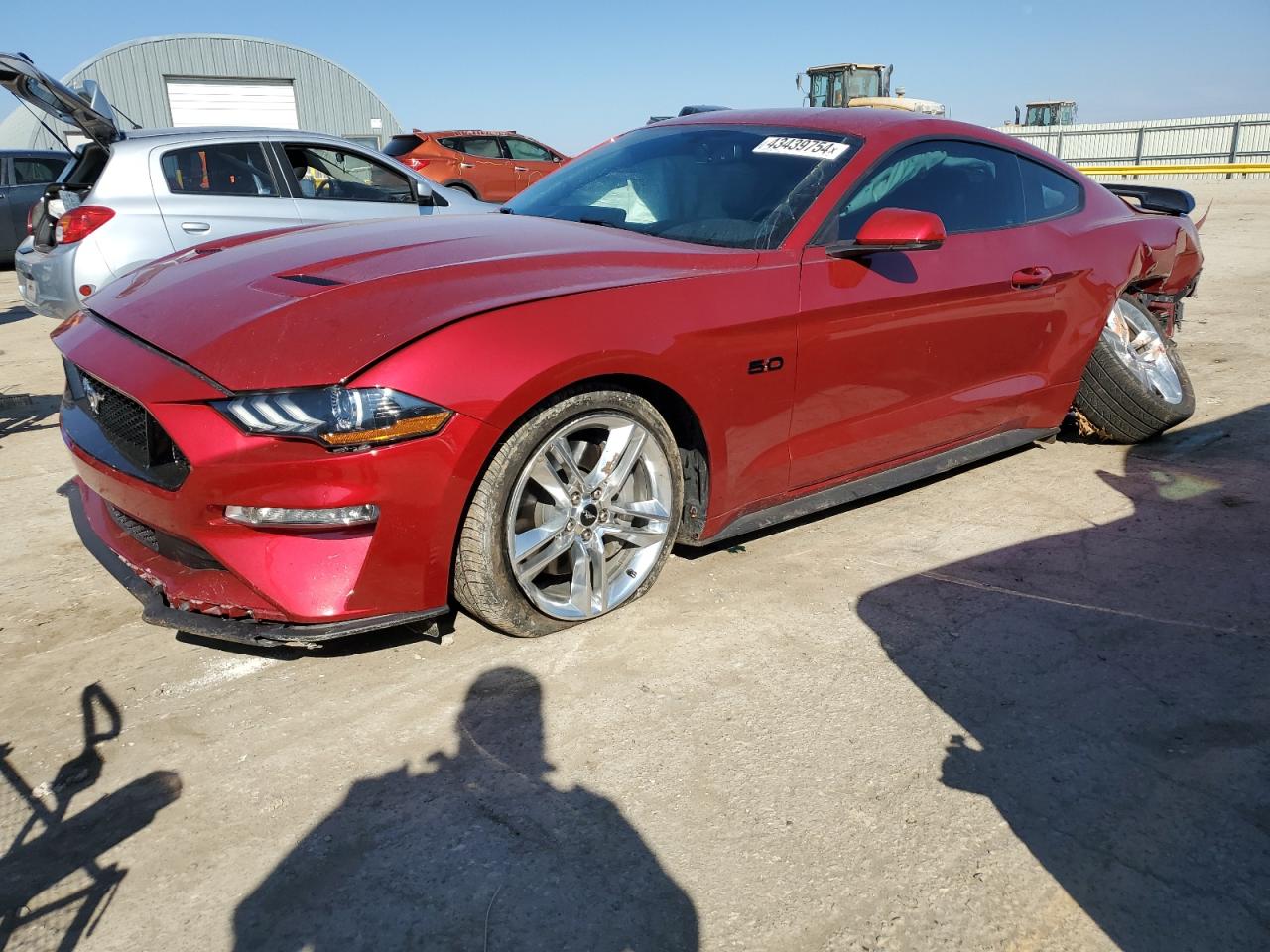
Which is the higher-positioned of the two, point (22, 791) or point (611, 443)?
point (611, 443)

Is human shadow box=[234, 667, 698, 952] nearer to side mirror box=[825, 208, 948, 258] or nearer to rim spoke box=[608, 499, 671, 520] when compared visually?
rim spoke box=[608, 499, 671, 520]

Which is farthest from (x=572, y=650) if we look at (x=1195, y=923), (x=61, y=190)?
(x=61, y=190)

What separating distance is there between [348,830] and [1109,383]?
3837 millimetres

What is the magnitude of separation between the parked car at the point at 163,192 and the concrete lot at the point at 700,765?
3121 mm

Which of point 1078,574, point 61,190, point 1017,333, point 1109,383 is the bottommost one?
point 1078,574

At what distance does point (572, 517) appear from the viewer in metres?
2.84

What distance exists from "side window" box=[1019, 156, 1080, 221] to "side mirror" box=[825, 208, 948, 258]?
1.19 m

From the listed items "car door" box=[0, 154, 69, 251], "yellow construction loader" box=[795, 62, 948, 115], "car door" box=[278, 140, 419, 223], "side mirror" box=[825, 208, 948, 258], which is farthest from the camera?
"yellow construction loader" box=[795, 62, 948, 115]

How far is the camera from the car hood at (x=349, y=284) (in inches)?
94.8

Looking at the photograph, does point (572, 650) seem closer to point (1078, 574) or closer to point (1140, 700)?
point (1140, 700)

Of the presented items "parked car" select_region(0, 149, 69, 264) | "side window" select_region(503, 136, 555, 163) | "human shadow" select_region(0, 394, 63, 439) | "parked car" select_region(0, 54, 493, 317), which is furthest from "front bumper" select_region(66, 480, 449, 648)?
"side window" select_region(503, 136, 555, 163)

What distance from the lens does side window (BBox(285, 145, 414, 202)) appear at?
708cm

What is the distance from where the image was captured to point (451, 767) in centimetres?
230

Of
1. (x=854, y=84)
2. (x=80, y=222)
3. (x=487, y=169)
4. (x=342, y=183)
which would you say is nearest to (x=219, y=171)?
(x=342, y=183)
